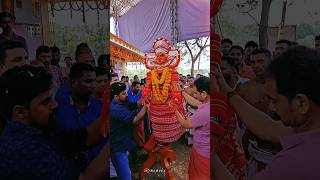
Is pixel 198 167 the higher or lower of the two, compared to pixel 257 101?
lower

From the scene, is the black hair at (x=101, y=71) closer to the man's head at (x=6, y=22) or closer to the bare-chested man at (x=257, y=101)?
the man's head at (x=6, y=22)

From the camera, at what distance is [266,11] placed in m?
2.50

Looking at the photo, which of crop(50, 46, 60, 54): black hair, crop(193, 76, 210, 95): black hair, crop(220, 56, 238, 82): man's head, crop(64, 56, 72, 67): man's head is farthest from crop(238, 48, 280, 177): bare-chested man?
crop(50, 46, 60, 54): black hair

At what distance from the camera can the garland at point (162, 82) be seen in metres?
2.95

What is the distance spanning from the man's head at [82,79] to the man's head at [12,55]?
35 centimetres

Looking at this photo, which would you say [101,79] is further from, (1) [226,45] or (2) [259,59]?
(2) [259,59]

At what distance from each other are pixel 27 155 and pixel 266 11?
5.96 feet

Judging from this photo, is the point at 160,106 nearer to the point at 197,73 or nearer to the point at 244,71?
the point at 197,73

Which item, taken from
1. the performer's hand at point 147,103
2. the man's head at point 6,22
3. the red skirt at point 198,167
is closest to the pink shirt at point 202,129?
the red skirt at point 198,167

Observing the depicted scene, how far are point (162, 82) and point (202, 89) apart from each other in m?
Answer: 0.35

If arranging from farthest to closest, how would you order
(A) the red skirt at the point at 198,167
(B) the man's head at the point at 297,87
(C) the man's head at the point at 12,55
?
(A) the red skirt at the point at 198,167, (C) the man's head at the point at 12,55, (B) the man's head at the point at 297,87

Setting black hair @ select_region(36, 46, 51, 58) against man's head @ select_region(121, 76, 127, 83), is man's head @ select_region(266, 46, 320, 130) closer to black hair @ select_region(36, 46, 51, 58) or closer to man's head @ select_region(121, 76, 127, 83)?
man's head @ select_region(121, 76, 127, 83)

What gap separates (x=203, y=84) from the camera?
2781 millimetres

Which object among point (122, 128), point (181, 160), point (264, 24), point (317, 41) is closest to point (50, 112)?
point (122, 128)
